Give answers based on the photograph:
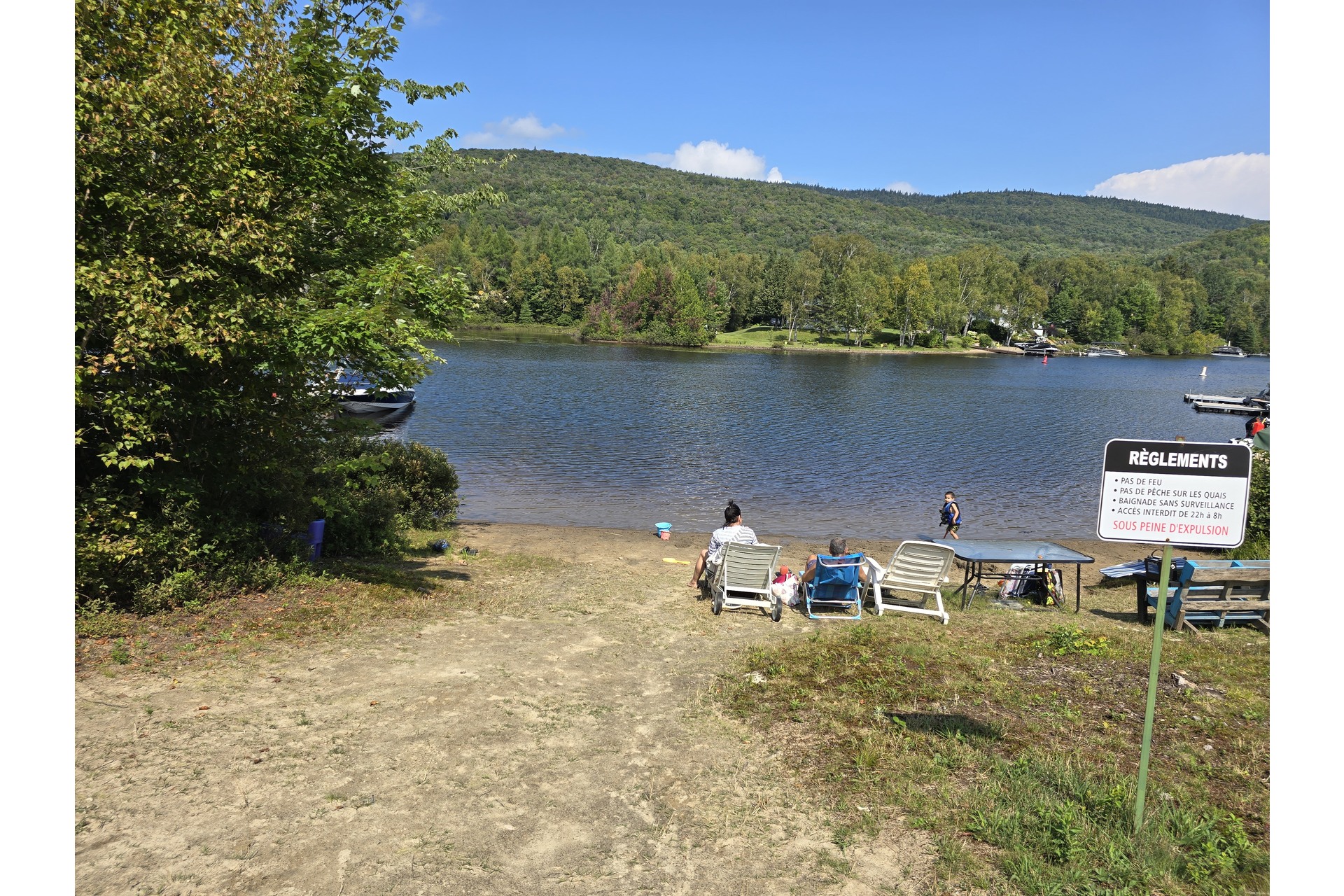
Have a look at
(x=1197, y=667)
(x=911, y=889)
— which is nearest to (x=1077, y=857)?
(x=911, y=889)

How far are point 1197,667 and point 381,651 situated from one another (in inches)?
322

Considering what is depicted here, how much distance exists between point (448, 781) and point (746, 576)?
5.96 metres

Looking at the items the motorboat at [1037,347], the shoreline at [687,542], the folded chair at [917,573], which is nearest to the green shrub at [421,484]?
the shoreline at [687,542]

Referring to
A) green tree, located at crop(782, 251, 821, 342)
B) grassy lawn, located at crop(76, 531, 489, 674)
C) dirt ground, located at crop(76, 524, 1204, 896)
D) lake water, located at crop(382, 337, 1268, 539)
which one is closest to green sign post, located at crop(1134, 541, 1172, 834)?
dirt ground, located at crop(76, 524, 1204, 896)

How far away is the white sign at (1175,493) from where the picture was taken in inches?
193

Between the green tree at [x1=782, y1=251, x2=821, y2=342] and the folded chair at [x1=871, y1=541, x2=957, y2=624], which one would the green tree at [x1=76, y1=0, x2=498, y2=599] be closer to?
the folded chair at [x1=871, y1=541, x2=957, y2=624]

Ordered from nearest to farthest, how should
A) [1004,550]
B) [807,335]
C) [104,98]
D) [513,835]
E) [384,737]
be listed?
[513,835] → [384,737] → [104,98] → [1004,550] → [807,335]

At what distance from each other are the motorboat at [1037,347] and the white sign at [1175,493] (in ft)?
419

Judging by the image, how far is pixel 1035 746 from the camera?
6.32 m

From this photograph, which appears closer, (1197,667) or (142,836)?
(142,836)

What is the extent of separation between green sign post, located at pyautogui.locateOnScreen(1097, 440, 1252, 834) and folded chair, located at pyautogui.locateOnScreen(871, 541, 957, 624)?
5.65 meters

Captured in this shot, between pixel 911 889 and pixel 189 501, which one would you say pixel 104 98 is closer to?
pixel 189 501

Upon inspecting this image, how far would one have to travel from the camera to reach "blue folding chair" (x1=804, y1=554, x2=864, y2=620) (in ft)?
35.4

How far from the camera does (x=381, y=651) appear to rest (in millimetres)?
8336
